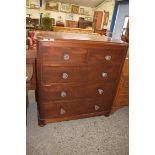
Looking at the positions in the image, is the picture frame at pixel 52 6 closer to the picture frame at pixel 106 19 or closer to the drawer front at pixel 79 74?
the picture frame at pixel 106 19

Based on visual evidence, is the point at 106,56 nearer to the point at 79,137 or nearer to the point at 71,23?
the point at 79,137

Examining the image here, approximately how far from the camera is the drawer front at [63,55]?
136cm

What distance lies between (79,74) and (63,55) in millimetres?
287

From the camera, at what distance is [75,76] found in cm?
158

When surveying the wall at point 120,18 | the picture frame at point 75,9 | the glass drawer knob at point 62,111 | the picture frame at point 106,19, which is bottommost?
the glass drawer knob at point 62,111

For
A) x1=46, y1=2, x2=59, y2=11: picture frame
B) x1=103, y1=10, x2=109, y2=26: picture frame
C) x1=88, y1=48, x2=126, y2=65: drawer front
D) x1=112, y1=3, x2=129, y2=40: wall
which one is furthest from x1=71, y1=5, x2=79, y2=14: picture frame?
x1=88, y1=48, x2=126, y2=65: drawer front

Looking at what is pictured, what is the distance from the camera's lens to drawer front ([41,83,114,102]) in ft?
5.08

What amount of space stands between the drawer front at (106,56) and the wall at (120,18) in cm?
82

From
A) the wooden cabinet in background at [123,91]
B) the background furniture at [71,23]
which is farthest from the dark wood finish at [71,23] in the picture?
the wooden cabinet in background at [123,91]

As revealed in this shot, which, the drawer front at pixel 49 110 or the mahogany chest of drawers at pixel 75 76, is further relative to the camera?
the drawer front at pixel 49 110

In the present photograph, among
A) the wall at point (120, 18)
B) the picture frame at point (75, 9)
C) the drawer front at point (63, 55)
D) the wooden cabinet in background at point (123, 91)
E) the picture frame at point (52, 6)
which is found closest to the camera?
the drawer front at point (63, 55)

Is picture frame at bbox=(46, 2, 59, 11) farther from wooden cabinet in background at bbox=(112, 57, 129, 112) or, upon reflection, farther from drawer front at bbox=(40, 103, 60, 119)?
drawer front at bbox=(40, 103, 60, 119)

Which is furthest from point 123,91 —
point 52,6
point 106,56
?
point 52,6
